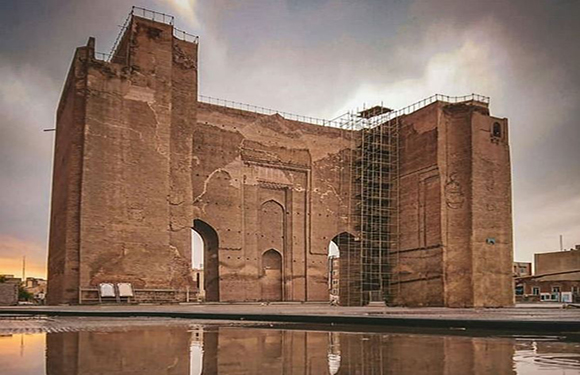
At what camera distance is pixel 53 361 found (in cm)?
288

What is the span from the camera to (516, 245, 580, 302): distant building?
39000 millimetres

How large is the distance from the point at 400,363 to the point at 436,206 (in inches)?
845

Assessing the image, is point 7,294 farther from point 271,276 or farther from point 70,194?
point 271,276

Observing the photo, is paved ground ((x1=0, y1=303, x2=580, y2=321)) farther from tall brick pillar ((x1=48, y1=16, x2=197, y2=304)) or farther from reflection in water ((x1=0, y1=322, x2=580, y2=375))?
tall brick pillar ((x1=48, y1=16, x2=197, y2=304))

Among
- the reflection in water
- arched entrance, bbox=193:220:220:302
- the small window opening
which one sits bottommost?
the reflection in water

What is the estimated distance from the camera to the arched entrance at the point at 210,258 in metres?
22.7

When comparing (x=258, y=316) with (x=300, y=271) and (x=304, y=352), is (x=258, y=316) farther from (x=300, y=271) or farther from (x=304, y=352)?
(x=300, y=271)

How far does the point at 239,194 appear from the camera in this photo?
23.8m

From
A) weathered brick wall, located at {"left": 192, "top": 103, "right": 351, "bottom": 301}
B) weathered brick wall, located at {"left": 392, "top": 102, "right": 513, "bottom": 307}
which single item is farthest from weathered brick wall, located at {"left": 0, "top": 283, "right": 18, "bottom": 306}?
weathered brick wall, located at {"left": 392, "top": 102, "right": 513, "bottom": 307}

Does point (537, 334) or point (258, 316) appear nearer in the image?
point (537, 334)

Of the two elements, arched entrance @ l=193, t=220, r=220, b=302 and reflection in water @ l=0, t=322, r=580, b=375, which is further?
arched entrance @ l=193, t=220, r=220, b=302

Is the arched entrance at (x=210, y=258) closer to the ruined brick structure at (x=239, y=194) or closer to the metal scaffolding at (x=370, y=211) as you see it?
the ruined brick structure at (x=239, y=194)

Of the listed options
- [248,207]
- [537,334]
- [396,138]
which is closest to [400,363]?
[537,334]

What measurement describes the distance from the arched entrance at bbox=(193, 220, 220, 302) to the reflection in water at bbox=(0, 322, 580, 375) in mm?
18453
